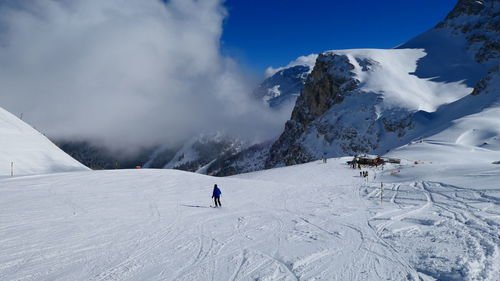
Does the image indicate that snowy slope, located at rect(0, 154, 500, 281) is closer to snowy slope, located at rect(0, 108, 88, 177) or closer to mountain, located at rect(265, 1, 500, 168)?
snowy slope, located at rect(0, 108, 88, 177)

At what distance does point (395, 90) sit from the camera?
120 m

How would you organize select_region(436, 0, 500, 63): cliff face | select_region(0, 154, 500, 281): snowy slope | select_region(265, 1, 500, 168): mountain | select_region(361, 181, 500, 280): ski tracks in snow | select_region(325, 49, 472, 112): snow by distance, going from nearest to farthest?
select_region(361, 181, 500, 280): ski tracks in snow → select_region(0, 154, 500, 281): snowy slope → select_region(265, 1, 500, 168): mountain → select_region(325, 49, 472, 112): snow → select_region(436, 0, 500, 63): cliff face

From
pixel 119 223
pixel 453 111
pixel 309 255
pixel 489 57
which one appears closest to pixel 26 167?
pixel 119 223

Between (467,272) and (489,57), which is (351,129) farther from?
(467,272)

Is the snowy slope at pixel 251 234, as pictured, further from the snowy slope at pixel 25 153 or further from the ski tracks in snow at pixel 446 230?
the snowy slope at pixel 25 153

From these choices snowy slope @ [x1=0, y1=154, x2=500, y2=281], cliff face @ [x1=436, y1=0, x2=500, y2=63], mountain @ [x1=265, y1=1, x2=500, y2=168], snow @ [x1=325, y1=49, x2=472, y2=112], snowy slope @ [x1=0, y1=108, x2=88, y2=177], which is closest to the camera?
snowy slope @ [x1=0, y1=154, x2=500, y2=281]

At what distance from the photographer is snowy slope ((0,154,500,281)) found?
769cm

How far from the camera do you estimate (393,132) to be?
3952 inches

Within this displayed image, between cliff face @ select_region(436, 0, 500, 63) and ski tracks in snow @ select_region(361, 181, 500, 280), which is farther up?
cliff face @ select_region(436, 0, 500, 63)

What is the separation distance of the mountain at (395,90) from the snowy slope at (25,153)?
85.0 m

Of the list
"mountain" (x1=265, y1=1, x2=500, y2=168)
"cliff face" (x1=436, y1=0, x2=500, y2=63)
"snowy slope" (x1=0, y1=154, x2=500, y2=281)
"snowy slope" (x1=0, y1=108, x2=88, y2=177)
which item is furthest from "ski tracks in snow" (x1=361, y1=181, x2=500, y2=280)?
"cliff face" (x1=436, y1=0, x2=500, y2=63)

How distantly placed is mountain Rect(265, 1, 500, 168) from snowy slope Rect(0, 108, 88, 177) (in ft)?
279

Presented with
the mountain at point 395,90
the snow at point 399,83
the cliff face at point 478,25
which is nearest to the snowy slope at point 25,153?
the mountain at point 395,90

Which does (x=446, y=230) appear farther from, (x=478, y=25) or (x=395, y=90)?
(x=478, y=25)
